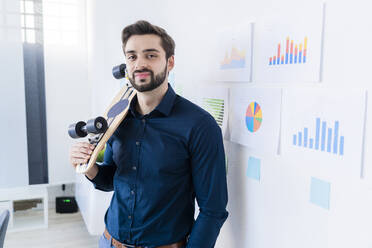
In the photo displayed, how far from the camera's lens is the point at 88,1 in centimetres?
306

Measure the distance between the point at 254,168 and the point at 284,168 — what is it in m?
0.17

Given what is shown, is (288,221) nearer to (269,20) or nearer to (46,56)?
(269,20)

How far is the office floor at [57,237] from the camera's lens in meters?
2.83

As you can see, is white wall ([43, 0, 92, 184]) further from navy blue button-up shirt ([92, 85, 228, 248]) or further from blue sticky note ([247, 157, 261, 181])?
blue sticky note ([247, 157, 261, 181])

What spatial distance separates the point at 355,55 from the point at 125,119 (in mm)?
916

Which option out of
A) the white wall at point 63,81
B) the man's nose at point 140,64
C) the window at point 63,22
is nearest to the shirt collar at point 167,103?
the man's nose at point 140,64

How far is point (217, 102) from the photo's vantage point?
1.46m

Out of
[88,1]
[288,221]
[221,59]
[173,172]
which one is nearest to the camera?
[288,221]

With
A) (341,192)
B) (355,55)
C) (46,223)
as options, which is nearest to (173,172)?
(341,192)

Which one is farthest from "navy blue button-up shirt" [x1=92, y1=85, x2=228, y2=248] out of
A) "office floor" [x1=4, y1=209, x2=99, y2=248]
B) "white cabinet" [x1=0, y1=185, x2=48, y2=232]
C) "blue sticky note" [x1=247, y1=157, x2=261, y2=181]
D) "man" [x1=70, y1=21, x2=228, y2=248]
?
"white cabinet" [x1=0, y1=185, x2=48, y2=232]

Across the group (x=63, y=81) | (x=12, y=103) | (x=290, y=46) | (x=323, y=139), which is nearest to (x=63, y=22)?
(x=63, y=81)

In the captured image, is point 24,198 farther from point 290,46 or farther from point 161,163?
point 290,46

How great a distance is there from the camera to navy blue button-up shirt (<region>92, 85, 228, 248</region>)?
1244 millimetres

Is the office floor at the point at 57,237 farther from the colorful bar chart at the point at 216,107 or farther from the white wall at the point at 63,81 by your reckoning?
the colorful bar chart at the point at 216,107
